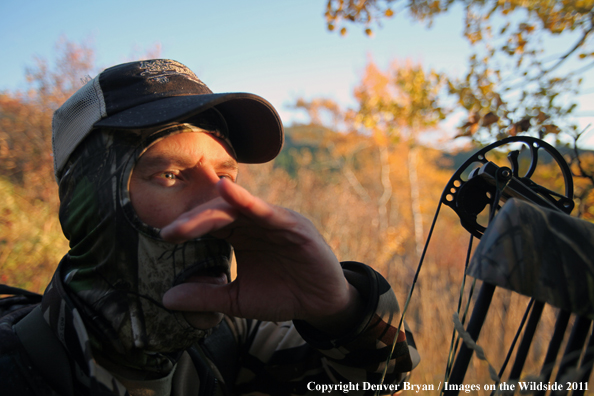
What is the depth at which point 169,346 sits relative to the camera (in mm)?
1393

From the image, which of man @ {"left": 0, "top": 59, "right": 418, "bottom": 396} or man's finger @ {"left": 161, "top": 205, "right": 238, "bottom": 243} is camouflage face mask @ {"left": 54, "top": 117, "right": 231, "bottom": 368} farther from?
man's finger @ {"left": 161, "top": 205, "right": 238, "bottom": 243}

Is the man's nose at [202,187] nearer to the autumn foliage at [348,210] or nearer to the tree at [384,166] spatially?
the autumn foliage at [348,210]

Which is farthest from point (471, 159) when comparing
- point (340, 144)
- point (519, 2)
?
point (340, 144)

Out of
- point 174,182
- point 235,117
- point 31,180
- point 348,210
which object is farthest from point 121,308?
point 348,210

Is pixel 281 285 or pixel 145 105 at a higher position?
pixel 145 105

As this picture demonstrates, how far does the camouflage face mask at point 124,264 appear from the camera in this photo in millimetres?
1342

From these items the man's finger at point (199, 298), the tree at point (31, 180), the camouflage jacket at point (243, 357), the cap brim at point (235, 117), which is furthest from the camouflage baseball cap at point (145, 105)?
the tree at point (31, 180)

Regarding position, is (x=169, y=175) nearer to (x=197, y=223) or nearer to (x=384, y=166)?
(x=197, y=223)

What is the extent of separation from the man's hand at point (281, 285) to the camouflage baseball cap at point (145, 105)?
532mm

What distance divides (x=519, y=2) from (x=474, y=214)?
8.54ft

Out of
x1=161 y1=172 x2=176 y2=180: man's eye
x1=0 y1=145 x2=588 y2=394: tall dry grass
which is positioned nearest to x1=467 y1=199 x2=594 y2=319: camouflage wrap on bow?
x1=0 y1=145 x2=588 y2=394: tall dry grass

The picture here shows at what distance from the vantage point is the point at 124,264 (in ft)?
4.48

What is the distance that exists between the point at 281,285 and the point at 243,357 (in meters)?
0.74

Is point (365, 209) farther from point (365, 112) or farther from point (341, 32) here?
point (341, 32)
